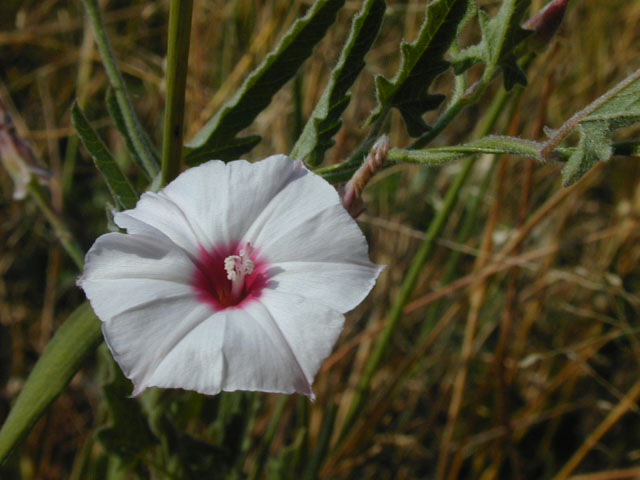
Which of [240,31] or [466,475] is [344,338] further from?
[240,31]

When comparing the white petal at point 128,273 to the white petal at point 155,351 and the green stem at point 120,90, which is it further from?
the green stem at point 120,90

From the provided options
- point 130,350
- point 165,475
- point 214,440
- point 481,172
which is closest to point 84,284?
point 130,350

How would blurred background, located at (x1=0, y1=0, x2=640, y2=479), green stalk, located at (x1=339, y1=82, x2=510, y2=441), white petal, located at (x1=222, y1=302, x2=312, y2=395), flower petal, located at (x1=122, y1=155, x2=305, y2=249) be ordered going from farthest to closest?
blurred background, located at (x1=0, y1=0, x2=640, y2=479) → green stalk, located at (x1=339, y1=82, x2=510, y2=441) → flower petal, located at (x1=122, y1=155, x2=305, y2=249) → white petal, located at (x1=222, y1=302, x2=312, y2=395)

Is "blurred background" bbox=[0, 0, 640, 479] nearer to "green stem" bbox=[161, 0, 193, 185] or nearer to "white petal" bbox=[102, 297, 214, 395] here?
"green stem" bbox=[161, 0, 193, 185]

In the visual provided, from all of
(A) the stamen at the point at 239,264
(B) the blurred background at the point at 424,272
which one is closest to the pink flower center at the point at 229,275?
(A) the stamen at the point at 239,264

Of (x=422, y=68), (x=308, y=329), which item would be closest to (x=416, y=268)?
(x=422, y=68)

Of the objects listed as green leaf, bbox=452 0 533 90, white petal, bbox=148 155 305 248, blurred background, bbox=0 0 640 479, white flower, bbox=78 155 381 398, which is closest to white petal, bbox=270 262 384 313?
white flower, bbox=78 155 381 398

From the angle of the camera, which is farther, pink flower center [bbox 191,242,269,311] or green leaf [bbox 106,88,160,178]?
green leaf [bbox 106,88,160,178]
